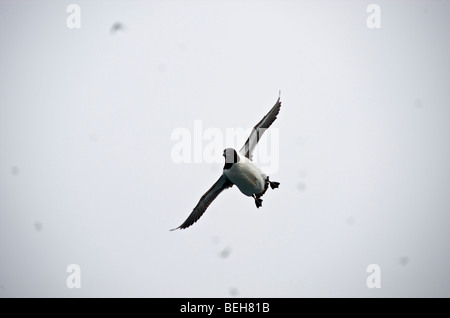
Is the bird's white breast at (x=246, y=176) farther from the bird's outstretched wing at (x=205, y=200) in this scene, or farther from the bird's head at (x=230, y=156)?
the bird's outstretched wing at (x=205, y=200)

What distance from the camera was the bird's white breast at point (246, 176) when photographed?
46.2ft

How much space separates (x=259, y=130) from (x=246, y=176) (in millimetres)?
1455

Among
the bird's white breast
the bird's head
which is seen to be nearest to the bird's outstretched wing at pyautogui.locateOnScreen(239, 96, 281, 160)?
the bird's white breast

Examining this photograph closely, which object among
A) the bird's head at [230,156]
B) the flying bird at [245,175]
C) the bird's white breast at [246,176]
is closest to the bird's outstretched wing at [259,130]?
the flying bird at [245,175]

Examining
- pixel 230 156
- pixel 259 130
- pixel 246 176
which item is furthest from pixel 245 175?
pixel 259 130

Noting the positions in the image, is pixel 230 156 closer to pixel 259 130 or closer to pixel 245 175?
pixel 245 175

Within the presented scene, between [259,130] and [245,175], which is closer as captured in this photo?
[245,175]

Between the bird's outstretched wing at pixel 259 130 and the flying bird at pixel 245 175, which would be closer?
the flying bird at pixel 245 175

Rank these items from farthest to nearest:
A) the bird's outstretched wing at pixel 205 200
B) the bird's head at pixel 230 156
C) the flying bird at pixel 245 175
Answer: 1. the bird's outstretched wing at pixel 205 200
2. the flying bird at pixel 245 175
3. the bird's head at pixel 230 156

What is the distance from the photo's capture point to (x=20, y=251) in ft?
352

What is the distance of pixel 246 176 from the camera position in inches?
558

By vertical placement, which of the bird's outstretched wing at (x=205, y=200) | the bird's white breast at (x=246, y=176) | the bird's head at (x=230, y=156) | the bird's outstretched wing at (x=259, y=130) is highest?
the bird's outstretched wing at (x=259, y=130)

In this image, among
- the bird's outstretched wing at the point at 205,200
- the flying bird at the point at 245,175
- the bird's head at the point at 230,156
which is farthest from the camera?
the bird's outstretched wing at the point at 205,200
